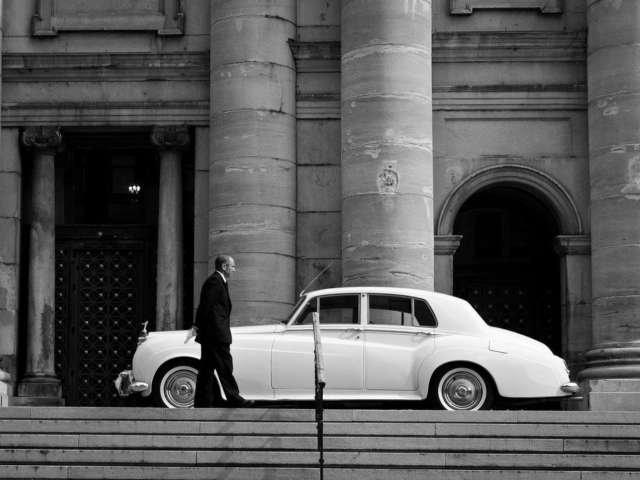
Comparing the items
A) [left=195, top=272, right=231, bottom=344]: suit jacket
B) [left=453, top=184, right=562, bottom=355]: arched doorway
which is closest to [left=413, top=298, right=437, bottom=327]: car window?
[left=195, top=272, right=231, bottom=344]: suit jacket

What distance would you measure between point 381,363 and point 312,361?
847mm

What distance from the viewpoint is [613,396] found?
21.1m

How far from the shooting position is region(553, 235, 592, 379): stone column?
23.9 m

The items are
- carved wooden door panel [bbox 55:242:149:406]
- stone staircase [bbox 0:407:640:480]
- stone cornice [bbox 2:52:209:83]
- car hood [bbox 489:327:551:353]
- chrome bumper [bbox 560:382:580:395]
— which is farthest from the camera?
carved wooden door panel [bbox 55:242:149:406]

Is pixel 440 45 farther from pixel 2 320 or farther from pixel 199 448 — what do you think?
pixel 199 448

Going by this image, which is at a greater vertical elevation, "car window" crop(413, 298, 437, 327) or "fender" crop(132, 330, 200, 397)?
"car window" crop(413, 298, 437, 327)

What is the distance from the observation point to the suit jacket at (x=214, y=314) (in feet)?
55.2

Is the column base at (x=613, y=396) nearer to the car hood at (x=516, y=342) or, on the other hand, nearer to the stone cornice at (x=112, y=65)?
the car hood at (x=516, y=342)

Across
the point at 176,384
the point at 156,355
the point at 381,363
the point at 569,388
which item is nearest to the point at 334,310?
the point at 381,363

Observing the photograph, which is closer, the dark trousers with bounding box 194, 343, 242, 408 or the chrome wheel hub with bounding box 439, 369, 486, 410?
the dark trousers with bounding box 194, 343, 242, 408

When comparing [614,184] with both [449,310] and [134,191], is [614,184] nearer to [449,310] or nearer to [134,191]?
[449,310]

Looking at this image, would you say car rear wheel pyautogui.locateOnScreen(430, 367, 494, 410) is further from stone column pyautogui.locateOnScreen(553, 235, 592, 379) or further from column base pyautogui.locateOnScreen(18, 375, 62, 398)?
column base pyautogui.locateOnScreen(18, 375, 62, 398)

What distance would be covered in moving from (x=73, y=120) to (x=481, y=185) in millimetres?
7123

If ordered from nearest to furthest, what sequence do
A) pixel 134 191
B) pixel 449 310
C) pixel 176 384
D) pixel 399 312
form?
pixel 176 384
pixel 449 310
pixel 399 312
pixel 134 191
